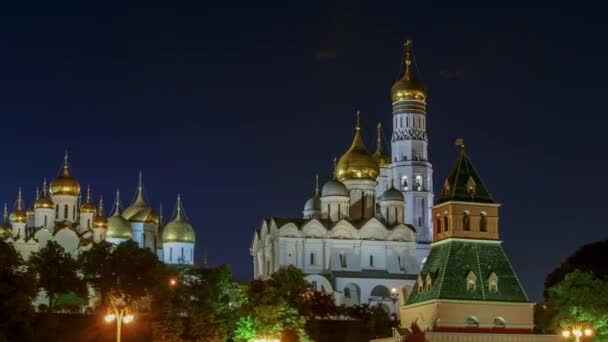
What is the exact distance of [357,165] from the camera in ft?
322

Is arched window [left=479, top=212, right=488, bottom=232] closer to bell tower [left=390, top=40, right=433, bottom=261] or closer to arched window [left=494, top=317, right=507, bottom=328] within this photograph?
arched window [left=494, top=317, right=507, bottom=328]

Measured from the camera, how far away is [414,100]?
340 feet

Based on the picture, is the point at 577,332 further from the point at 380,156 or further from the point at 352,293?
the point at 380,156

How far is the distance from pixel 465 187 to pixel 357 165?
4329 centimetres

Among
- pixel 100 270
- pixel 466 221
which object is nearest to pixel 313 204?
pixel 100 270

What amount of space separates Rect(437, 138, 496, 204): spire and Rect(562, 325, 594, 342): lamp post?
23.5 feet

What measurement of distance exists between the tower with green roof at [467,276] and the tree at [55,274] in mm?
26915

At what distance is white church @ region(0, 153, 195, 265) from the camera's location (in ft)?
310

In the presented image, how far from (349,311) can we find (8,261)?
28553mm

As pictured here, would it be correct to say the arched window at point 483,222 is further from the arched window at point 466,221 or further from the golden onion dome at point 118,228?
the golden onion dome at point 118,228

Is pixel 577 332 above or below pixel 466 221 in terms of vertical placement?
below

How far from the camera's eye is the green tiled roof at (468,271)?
171ft

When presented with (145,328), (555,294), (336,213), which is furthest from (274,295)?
(336,213)

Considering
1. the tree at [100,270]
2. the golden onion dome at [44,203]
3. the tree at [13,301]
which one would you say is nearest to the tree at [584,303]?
the tree at [13,301]
